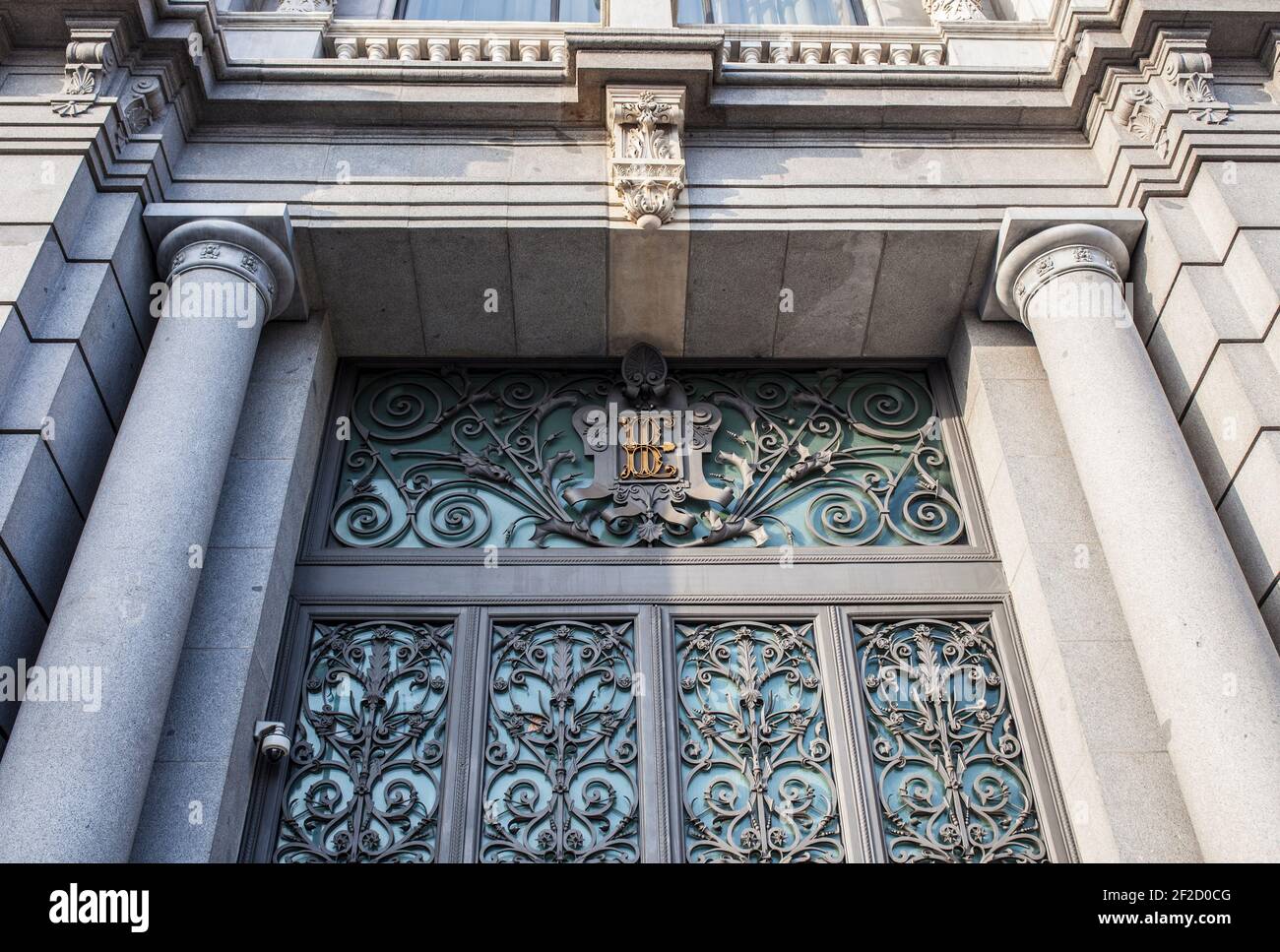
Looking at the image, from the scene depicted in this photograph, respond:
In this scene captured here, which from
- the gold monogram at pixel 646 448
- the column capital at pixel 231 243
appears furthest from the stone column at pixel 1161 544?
the column capital at pixel 231 243

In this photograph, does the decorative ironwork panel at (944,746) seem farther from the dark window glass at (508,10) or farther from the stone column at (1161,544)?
the dark window glass at (508,10)

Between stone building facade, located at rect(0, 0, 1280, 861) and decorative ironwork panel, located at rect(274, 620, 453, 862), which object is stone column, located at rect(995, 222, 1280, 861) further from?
decorative ironwork panel, located at rect(274, 620, 453, 862)

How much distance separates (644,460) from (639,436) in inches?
8.5

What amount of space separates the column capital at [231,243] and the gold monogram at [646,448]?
2613 millimetres

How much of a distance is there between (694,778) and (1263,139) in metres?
5.91

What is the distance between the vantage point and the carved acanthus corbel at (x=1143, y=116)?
9125 mm

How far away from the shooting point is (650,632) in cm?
830

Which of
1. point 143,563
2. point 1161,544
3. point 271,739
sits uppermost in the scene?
point 1161,544

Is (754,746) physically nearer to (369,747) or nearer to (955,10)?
(369,747)

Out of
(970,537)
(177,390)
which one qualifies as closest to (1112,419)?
(970,537)

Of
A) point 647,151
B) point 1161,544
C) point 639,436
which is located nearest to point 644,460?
point 639,436

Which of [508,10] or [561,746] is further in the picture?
[508,10]
